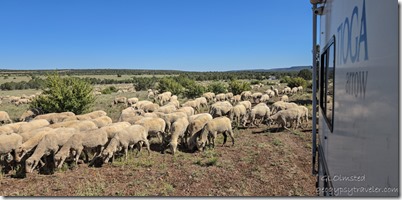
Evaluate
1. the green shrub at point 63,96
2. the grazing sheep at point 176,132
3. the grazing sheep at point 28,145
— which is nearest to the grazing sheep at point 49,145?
the grazing sheep at point 28,145

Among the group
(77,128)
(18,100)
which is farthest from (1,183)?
(18,100)

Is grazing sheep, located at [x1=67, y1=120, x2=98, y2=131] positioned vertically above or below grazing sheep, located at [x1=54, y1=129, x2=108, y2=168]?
above

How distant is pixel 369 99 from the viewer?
186 centimetres

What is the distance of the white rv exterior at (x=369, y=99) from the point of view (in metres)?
1.47

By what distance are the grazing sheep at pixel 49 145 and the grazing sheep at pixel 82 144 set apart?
33 centimetres

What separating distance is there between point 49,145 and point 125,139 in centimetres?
250

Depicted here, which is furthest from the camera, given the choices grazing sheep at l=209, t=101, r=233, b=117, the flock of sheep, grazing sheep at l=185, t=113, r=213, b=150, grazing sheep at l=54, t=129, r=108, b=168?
grazing sheep at l=209, t=101, r=233, b=117

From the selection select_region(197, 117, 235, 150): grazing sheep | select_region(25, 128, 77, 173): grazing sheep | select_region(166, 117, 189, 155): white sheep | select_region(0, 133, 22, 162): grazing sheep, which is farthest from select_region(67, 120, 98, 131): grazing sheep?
select_region(197, 117, 235, 150): grazing sheep

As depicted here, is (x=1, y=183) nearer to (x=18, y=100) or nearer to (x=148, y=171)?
(x=148, y=171)

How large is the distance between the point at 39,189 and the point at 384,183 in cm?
974

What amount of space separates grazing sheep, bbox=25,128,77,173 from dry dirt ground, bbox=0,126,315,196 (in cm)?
36

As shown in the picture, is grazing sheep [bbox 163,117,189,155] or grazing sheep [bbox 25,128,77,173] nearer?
grazing sheep [bbox 25,128,77,173]

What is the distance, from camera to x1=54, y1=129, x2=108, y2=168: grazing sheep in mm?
11102

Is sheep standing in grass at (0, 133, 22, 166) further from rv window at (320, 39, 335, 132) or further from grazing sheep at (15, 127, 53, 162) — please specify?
rv window at (320, 39, 335, 132)
